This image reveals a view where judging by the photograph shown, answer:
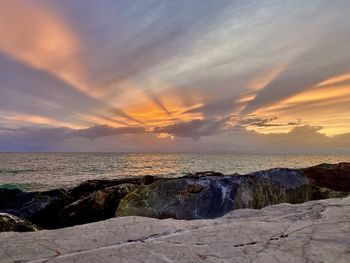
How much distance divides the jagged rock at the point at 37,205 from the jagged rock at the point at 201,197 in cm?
585

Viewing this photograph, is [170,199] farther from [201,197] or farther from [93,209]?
[93,209]

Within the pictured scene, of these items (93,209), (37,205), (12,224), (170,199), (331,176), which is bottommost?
(37,205)

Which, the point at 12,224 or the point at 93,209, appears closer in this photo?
the point at 12,224

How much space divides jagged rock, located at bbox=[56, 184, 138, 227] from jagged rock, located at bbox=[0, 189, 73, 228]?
43.6 inches

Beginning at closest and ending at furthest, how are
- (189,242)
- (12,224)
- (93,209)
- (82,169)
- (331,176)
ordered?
1. (189,242)
2. (12,224)
3. (93,209)
4. (331,176)
5. (82,169)

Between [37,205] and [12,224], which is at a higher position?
[12,224]

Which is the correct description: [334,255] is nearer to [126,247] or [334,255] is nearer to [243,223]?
[243,223]

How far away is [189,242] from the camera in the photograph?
539cm

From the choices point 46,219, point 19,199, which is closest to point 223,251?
point 46,219

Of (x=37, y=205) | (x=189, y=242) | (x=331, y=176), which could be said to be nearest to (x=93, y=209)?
(x=37, y=205)

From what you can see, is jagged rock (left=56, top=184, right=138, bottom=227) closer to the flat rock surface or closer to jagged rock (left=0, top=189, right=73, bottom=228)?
jagged rock (left=0, top=189, right=73, bottom=228)

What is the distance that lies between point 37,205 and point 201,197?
9335mm

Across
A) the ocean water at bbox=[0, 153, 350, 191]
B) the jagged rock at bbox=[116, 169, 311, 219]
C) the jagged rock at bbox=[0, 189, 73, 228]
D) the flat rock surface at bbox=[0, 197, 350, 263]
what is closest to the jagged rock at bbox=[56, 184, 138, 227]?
the jagged rock at bbox=[0, 189, 73, 228]

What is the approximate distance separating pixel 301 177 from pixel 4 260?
1398 cm
